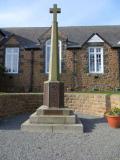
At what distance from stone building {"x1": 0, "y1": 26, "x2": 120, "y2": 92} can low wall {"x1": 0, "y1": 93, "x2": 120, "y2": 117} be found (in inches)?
256

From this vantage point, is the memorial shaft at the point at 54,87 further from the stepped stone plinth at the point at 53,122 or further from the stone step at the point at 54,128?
the stone step at the point at 54,128

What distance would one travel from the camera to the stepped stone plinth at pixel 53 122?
8453 millimetres

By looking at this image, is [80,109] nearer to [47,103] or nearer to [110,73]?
[47,103]

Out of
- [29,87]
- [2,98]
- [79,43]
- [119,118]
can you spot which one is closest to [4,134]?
[2,98]

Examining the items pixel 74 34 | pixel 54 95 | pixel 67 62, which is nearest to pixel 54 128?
pixel 54 95

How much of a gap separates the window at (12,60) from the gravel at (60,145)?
1357cm

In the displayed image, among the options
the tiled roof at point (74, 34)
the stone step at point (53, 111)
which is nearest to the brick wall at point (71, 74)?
the tiled roof at point (74, 34)

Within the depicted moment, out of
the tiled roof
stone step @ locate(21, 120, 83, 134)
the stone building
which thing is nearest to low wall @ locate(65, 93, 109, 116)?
stone step @ locate(21, 120, 83, 134)

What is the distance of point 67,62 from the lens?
21.1 meters

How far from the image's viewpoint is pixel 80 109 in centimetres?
1430

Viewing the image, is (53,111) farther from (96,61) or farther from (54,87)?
(96,61)

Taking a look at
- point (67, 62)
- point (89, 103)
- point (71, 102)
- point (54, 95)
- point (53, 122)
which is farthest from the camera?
point (67, 62)

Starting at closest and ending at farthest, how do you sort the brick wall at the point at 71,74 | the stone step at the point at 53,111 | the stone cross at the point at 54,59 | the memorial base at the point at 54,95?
the stone step at the point at 53,111 → the memorial base at the point at 54,95 → the stone cross at the point at 54,59 → the brick wall at the point at 71,74

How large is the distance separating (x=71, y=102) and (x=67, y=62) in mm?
7218
